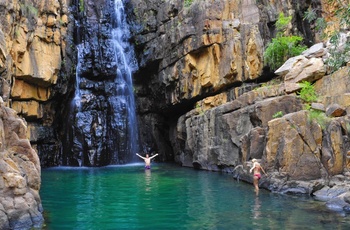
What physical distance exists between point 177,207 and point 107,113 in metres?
22.2

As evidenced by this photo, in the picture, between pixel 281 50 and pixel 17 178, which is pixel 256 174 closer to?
pixel 17 178

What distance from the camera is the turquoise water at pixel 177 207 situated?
1108 cm

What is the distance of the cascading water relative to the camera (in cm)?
3325

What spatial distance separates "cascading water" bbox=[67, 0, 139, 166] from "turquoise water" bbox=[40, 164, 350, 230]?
13.3 m

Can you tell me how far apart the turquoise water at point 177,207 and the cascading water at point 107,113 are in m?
13.3

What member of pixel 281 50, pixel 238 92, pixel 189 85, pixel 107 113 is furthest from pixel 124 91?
pixel 281 50

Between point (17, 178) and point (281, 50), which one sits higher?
point (281, 50)

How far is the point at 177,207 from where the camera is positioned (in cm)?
1362

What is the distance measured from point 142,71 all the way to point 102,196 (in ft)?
69.7

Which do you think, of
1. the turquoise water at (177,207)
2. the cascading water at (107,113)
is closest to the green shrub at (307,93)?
the turquoise water at (177,207)

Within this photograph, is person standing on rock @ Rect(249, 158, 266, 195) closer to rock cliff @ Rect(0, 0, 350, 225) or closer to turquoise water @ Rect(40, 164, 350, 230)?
turquoise water @ Rect(40, 164, 350, 230)

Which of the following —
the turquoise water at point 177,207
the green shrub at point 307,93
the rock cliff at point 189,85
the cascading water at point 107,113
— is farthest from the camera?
the cascading water at point 107,113

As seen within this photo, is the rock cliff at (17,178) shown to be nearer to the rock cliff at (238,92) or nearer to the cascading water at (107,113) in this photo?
the rock cliff at (238,92)

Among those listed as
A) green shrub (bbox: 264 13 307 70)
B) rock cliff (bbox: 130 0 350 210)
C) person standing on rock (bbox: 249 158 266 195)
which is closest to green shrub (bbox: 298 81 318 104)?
rock cliff (bbox: 130 0 350 210)
